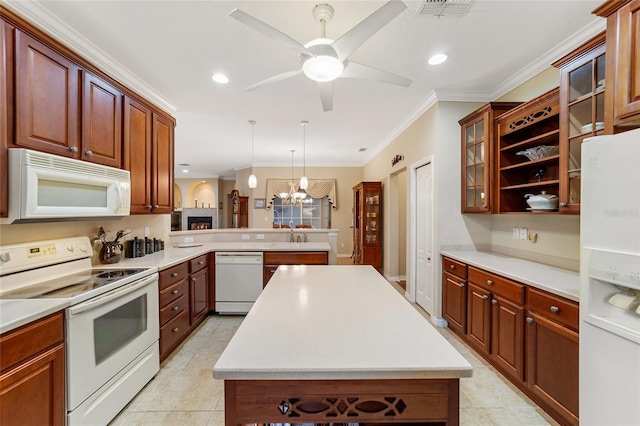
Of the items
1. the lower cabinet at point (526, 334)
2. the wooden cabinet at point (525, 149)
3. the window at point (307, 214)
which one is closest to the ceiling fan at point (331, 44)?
the wooden cabinet at point (525, 149)

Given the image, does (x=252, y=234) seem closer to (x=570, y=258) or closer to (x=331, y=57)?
(x=331, y=57)

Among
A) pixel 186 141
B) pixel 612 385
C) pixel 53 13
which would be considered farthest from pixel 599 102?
pixel 186 141

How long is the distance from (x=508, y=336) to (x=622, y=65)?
1921 millimetres

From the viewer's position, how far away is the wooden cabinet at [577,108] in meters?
1.73

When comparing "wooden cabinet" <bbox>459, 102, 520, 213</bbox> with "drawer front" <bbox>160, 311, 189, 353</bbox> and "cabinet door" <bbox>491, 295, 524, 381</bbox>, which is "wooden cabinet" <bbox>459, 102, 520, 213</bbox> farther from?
"drawer front" <bbox>160, 311, 189, 353</bbox>

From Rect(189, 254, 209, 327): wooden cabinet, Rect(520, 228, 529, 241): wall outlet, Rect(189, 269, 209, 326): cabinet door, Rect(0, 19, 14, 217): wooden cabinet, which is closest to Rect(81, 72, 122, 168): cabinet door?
Rect(0, 19, 14, 217): wooden cabinet

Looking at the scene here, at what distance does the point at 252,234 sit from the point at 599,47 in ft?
13.9

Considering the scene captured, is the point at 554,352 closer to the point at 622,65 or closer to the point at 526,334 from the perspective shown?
the point at 526,334

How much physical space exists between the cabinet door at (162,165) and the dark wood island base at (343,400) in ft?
8.59

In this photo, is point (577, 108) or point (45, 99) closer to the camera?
point (45, 99)

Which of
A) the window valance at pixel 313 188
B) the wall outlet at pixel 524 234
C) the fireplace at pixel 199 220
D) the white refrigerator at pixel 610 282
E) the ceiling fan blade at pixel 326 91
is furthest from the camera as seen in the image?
the fireplace at pixel 199 220

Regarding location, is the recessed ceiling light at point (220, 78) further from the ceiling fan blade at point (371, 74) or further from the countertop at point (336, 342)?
the countertop at point (336, 342)

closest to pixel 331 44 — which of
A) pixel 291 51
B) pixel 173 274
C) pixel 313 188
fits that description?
pixel 291 51

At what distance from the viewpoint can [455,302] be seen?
2.89m
